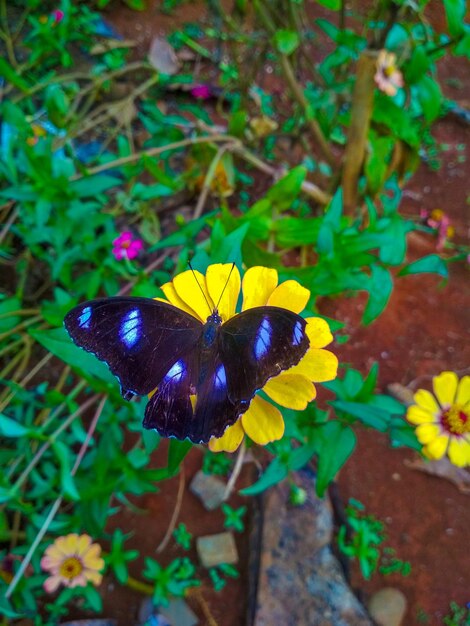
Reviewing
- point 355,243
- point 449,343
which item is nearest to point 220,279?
point 355,243

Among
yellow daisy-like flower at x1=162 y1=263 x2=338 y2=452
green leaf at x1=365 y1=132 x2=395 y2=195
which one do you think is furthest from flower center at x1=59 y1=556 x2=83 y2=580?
green leaf at x1=365 y1=132 x2=395 y2=195

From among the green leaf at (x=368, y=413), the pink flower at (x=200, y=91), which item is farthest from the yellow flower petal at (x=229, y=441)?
the pink flower at (x=200, y=91)

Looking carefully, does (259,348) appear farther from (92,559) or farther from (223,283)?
(92,559)

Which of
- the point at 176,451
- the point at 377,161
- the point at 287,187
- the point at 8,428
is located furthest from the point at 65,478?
the point at 377,161

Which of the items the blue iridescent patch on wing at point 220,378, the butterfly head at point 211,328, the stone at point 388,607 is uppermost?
the butterfly head at point 211,328

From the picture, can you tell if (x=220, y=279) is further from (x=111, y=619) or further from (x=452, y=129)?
(x=452, y=129)

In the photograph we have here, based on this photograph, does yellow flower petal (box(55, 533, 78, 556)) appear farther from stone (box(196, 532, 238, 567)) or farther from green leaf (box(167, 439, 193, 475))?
green leaf (box(167, 439, 193, 475))

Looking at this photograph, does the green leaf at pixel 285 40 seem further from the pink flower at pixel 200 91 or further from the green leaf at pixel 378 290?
the green leaf at pixel 378 290
